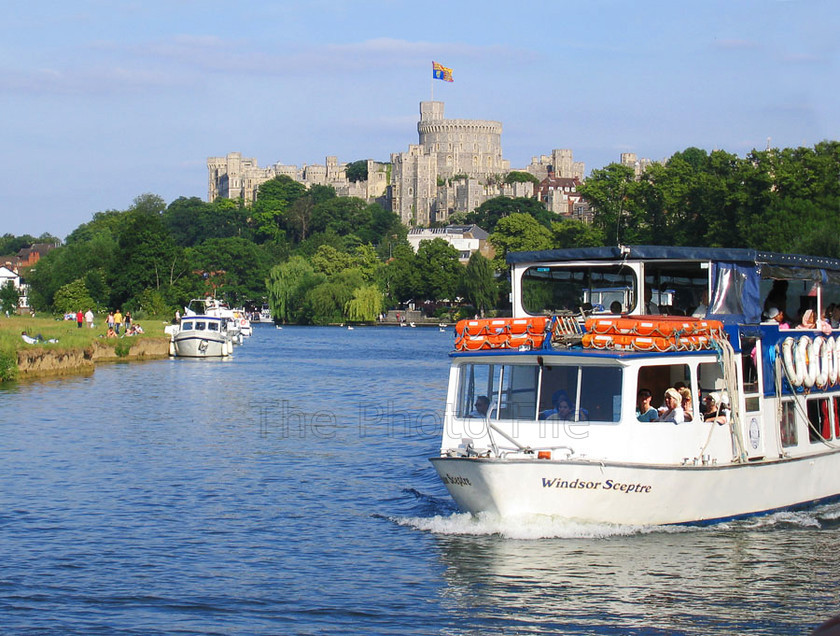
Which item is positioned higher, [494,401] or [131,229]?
[131,229]

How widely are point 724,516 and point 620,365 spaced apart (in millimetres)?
3298

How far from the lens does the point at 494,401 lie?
19031 mm

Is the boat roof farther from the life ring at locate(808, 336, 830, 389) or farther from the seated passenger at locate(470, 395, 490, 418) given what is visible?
the seated passenger at locate(470, 395, 490, 418)

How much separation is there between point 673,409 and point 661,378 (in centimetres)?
84

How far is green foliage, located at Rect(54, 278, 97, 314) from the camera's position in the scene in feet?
290

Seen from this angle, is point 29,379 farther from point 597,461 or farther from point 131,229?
point 131,229

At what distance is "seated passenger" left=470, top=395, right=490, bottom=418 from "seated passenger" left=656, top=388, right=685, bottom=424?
2505 mm

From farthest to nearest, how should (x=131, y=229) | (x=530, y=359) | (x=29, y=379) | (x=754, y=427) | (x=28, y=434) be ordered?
(x=131, y=229) → (x=29, y=379) → (x=28, y=434) → (x=754, y=427) → (x=530, y=359)

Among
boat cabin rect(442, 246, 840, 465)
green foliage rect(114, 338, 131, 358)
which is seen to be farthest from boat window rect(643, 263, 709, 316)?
green foliage rect(114, 338, 131, 358)

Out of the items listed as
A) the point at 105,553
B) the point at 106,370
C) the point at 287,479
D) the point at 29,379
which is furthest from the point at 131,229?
the point at 105,553

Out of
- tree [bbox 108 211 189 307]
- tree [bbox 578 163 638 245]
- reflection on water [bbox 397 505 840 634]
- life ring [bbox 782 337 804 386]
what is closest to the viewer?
reflection on water [bbox 397 505 840 634]

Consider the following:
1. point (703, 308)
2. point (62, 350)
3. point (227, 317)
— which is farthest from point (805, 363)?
point (227, 317)

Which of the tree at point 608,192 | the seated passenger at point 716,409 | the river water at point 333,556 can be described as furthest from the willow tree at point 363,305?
the seated passenger at point 716,409

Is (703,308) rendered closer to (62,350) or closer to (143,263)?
(62,350)
